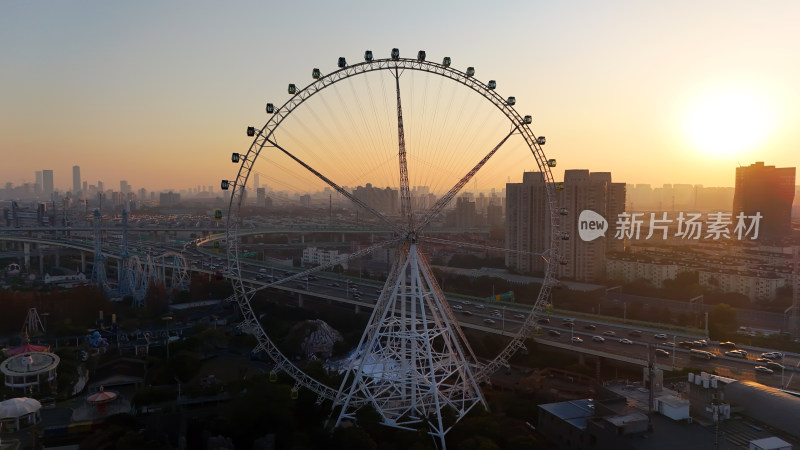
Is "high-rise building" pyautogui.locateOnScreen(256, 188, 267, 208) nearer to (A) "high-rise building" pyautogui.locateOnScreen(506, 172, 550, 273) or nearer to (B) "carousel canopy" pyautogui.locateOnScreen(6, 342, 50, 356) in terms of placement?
(B) "carousel canopy" pyautogui.locateOnScreen(6, 342, 50, 356)

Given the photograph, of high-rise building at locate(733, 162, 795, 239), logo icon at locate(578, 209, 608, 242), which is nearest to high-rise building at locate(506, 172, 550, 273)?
logo icon at locate(578, 209, 608, 242)

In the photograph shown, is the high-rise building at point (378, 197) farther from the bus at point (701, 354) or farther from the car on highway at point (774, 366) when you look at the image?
the car on highway at point (774, 366)

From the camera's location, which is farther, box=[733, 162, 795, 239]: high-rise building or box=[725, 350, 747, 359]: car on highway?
box=[733, 162, 795, 239]: high-rise building

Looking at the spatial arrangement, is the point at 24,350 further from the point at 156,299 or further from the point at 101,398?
the point at 156,299

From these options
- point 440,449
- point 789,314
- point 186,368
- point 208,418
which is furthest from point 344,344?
point 789,314

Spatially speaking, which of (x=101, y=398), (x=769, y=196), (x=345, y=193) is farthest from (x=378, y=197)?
(x=769, y=196)

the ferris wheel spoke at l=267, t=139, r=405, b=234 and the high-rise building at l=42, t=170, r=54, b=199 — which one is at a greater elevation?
the high-rise building at l=42, t=170, r=54, b=199

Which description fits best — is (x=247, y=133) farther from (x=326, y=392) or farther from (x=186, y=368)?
(x=186, y=368)
